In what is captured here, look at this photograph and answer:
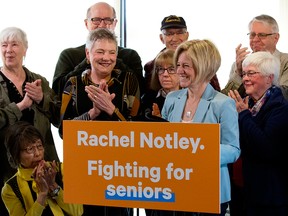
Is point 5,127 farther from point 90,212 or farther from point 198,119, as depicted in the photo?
point 198,119

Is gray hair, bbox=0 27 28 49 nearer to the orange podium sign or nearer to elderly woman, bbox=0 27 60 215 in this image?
elderly woman, bbox=0 27 60 215

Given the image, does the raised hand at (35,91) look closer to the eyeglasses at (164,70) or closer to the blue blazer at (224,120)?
the eyeglasses at (164,70)

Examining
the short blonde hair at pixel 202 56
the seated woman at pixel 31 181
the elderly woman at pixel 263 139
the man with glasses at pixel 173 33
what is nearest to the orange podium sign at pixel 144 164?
the short blonde hair at pixel 202 56

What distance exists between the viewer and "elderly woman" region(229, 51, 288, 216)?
2471 mm

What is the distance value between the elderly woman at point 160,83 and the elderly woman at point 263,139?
1.28 feet

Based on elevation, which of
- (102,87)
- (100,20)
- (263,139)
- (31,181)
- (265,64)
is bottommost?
(31,181)

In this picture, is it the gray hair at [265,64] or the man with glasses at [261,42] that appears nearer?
the gray hair at [265,64]

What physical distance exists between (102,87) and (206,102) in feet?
1.98

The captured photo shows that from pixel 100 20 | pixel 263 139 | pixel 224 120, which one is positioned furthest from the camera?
pixel 100 20

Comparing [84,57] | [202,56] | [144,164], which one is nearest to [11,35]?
[84,57]

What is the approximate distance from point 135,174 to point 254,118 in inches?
49.7

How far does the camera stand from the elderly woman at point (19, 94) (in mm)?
2857

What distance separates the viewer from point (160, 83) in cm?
294

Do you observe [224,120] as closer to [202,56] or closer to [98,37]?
[202,56]
